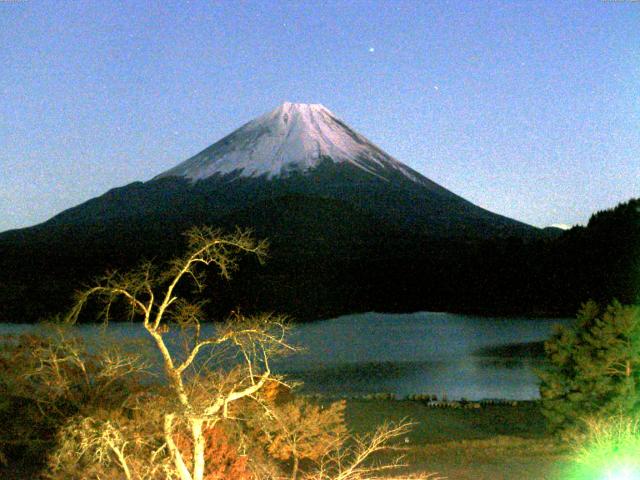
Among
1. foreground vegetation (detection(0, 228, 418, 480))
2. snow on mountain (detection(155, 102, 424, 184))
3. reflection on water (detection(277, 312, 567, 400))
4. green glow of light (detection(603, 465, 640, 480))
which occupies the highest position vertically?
snow on mountain (detection(155, 102, 424, 184))

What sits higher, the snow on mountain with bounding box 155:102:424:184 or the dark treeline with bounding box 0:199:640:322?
the snow on mountain with bounding box 155:102:424:184

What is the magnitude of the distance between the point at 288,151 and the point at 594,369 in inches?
2384

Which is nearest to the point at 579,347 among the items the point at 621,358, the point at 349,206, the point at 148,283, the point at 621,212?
the point at 621,358

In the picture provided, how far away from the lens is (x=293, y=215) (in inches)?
2606

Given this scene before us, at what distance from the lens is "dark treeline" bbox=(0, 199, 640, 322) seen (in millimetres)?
48156

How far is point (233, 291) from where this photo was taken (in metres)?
52.0

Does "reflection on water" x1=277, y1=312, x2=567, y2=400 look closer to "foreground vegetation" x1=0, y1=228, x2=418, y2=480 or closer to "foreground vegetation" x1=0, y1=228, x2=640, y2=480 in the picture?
"foreground vegetation" x1=0, y1=228, x2=640, y2=480

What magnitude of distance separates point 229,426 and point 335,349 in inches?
992

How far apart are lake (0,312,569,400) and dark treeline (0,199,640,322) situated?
515 cm

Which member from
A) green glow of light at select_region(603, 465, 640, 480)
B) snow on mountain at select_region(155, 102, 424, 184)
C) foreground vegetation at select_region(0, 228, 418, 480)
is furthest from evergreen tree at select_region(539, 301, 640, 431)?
snow on mountain at select_region(155, 102, 424, 184)

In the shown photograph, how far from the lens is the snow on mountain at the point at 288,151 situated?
68.4m

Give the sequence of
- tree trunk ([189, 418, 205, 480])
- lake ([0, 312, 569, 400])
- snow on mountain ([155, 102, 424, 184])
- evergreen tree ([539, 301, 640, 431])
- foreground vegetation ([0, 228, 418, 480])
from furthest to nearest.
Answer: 1. snow on mountain ([155, 102, 424, 184])
2. lake ([0, 312, 569, 400])
3. evergreen tree ([539, 301, 640, 431])
4. foreground vegetation ([0, 228, 418, 480])
5. tree trunk ([189, 418, 205, 480])

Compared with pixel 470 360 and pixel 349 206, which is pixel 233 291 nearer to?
pixel 349 206

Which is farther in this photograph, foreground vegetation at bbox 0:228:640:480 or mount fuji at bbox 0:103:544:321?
mount fuji at bbox 0:103:544:321
